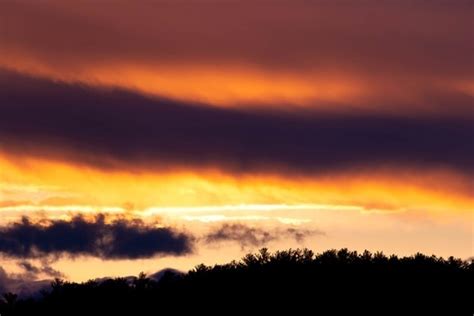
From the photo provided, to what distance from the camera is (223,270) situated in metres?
135

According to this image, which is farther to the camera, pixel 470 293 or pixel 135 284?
pixel 135 284

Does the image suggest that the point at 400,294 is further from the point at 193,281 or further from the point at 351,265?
the point at 193,281

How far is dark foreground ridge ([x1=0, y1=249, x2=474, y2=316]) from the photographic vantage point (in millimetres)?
127000

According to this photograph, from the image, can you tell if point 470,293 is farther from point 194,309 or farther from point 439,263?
point 194,309

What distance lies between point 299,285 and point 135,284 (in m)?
A: 16.2

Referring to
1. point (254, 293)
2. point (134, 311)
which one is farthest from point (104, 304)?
point (254, 293)

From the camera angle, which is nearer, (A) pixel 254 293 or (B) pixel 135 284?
(A) pixel 254 293

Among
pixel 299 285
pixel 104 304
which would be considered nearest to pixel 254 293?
pixel 299 285

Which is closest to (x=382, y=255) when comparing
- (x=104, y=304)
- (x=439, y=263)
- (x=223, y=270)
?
(x=439, y=263)

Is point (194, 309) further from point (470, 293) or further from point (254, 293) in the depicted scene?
point (470, 293)

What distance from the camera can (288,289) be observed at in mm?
128625

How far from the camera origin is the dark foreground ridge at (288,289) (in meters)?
127

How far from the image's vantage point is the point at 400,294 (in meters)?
128

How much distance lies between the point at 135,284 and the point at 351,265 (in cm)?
1829
